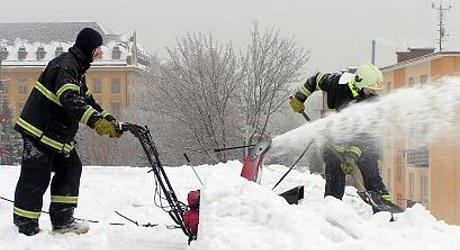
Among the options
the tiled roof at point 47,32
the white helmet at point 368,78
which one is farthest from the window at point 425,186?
the tiled roof at point 47,32

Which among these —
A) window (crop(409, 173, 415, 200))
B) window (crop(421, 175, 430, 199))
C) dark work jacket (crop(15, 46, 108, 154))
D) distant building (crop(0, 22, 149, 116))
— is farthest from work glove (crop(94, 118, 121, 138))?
distant building (crop(0, 22, 149, 116))

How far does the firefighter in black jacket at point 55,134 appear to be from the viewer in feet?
16.8

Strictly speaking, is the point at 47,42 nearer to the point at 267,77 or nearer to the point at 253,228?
the point at 267,77

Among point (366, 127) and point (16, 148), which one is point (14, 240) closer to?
point (366, 127)

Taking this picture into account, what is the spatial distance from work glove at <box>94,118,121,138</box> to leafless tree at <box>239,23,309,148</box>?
3521 cm

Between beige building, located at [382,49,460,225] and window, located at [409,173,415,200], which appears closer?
beige building, located at [382,49,460,225]

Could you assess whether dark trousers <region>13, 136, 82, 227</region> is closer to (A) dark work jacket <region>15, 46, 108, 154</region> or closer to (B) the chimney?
(A) dark work jacket <region>15, 46, 108, 154</region>

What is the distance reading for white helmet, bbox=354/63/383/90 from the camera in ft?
21.0

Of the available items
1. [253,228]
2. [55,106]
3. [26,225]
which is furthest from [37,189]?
[253,228]

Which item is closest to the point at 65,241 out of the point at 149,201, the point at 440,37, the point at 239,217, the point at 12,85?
the point at 239,217

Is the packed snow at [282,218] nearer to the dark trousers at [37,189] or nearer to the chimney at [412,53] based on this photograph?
the dark trousers at [37,189]

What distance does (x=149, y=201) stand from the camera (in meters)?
7.11

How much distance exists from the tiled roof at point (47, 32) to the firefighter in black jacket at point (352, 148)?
69.7 m

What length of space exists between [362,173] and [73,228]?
2.73 metres
